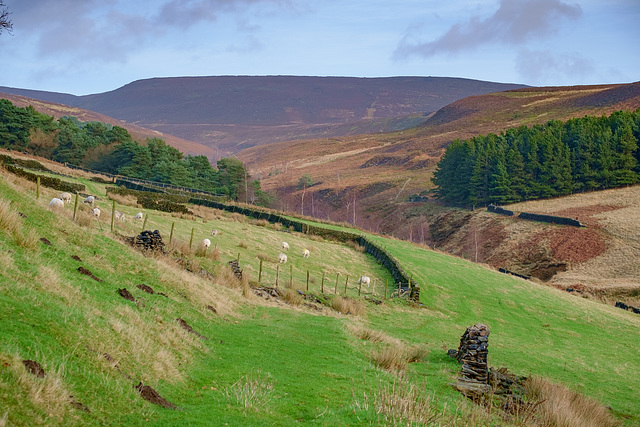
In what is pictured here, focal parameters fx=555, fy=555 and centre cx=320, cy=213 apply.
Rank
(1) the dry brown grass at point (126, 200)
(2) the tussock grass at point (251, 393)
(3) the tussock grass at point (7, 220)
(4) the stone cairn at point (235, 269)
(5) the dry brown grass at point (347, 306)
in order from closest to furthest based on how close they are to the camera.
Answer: (2) the tussock grass at point (251, 393), (3) the tussock grass at point (7, 220), (4) the stone cairn at point (235, 269), (5) the dry brown grass at point (347, 306), (1) the dry brown grass at point (126, 200)

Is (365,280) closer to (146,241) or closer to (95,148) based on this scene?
(146,241)

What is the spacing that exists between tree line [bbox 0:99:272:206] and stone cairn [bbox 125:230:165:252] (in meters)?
66.3

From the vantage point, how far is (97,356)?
9086mm

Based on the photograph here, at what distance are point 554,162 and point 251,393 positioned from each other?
A: 96189 millimetres

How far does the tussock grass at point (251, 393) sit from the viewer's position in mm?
9656

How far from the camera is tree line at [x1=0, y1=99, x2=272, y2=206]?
85938mm

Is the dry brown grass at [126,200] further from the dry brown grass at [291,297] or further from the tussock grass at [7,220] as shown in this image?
the tussock grass at [7,220]

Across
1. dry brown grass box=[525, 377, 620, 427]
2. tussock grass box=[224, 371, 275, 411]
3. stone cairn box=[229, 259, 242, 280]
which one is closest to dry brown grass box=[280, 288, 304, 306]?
stone cairn box=[229, 259, 242, 280]

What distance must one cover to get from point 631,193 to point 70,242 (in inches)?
3645

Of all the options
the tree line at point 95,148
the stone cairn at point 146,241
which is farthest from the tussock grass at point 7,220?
the tree line at point 95,148

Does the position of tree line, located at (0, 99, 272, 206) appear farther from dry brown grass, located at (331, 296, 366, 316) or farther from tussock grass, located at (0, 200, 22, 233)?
tussock grass, located at (0, 200, 22, 233)

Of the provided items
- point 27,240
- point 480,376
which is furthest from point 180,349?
point 480,376

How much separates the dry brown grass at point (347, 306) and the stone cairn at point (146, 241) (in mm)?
9156

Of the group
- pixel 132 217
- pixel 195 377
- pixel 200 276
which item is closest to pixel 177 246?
pixel 200 276
